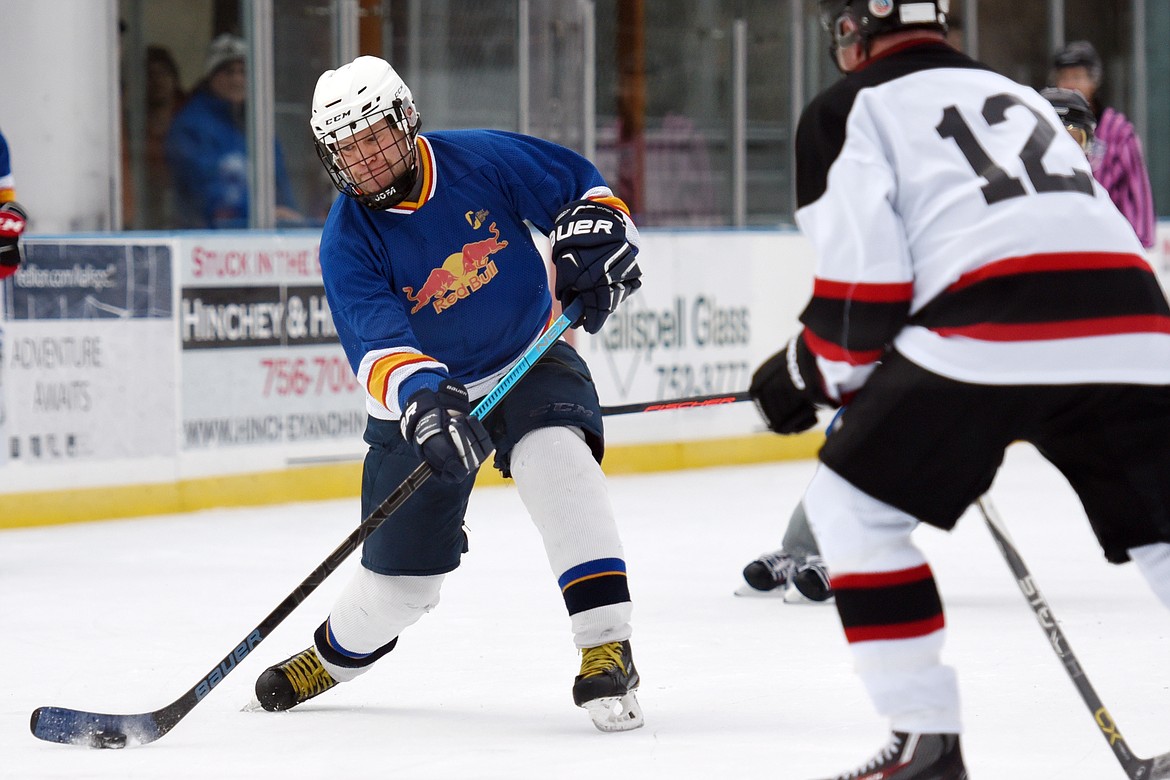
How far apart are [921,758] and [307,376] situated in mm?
4126

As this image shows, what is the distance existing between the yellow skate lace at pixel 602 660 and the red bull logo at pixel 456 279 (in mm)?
583

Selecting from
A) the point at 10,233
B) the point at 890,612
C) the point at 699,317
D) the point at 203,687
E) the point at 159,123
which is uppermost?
the point at 159,123

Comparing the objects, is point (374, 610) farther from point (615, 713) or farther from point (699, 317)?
point (699, 317)

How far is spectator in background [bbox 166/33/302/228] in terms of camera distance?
258 inches

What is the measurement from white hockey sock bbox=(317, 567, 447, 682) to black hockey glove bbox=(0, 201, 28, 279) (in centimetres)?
233

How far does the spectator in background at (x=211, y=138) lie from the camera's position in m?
6.55

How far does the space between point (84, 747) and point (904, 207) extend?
58.8 inches

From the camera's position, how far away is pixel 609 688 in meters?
2.54

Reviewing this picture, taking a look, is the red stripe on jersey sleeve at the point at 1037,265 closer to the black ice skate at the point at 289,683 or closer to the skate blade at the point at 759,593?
the black ice skate at the point at 289,683

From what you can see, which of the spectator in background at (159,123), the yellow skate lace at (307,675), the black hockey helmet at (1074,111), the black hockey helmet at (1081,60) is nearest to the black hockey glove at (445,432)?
the yellow skate lace at (307,675)

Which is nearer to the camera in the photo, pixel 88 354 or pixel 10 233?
pixel 10 233

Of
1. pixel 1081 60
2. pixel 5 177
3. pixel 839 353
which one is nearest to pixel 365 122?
pixel 839 353

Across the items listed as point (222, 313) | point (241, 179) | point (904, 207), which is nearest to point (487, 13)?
point (241, 179)

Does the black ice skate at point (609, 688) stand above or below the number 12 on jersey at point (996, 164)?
below
